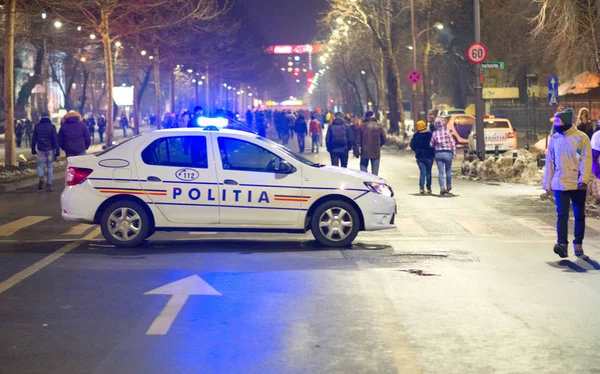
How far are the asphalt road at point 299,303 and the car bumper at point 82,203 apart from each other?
0.44 metres

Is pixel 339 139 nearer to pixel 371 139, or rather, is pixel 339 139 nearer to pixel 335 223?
pixel 371 139

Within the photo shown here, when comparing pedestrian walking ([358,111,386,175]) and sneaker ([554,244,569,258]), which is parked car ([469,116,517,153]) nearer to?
pedestrian walking ([358,111,386,175])

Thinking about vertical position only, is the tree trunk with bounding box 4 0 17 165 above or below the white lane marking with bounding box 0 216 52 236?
above

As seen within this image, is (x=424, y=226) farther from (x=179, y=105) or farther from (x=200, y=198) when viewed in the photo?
(x=179, y=105)

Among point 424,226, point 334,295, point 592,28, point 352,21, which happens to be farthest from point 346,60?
point 334,295

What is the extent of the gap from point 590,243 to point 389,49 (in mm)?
41545

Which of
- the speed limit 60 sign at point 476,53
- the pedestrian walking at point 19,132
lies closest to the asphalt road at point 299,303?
the speed limit 60 sign at point 476,53

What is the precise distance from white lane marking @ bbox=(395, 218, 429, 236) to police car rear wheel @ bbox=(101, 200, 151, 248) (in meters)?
3.87

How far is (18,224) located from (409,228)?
246 inches

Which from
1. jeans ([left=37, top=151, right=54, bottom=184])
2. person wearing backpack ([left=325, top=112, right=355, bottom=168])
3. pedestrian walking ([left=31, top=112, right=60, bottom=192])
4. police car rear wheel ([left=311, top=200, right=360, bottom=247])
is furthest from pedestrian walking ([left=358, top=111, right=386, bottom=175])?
police car rear wheel ([left=311, top=200, right=360, bottom=247])

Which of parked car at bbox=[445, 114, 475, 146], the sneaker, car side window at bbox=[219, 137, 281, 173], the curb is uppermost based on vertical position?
parked car at bbox=[445, 114, 475, 146]

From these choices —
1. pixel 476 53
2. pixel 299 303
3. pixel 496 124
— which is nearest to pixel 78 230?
pixel 299 303

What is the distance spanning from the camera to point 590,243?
42.0 ft

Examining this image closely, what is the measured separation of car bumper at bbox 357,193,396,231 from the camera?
1234 cm
